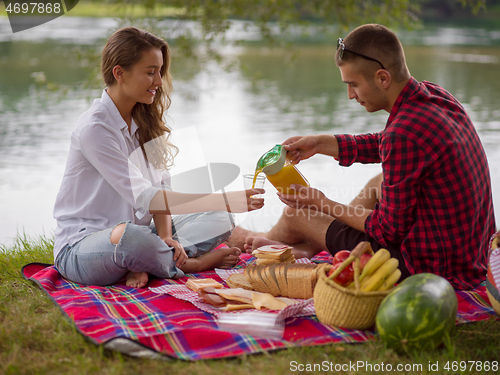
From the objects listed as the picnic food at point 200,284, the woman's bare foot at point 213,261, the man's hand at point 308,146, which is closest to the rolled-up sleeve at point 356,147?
the man's hand at point 308,146

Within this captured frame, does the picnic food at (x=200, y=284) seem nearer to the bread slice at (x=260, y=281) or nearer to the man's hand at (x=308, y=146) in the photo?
the bread slice at (x=260, y=281)

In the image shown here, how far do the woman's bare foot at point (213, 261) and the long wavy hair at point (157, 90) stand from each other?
68 cm

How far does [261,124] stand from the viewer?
924cm

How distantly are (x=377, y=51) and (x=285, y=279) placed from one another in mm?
1324

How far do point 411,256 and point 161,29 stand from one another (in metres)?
4.37

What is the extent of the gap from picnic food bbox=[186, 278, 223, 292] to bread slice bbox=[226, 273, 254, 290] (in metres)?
0.09

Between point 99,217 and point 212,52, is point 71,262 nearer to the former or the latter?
point 99,217

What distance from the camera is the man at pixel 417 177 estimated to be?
8.41 ft

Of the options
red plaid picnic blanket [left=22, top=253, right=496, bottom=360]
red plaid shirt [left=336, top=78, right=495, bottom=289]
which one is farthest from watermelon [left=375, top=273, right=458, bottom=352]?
red plaid shirt [left=336, top=78, right=495, bottom=289]

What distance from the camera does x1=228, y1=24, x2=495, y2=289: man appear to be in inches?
101

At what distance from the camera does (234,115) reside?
1025 centimetres

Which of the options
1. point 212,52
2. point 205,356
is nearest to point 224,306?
point 205,356

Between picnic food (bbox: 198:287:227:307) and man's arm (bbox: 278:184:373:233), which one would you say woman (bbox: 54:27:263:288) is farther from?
picnic food (bbox: 198:287:227:307)

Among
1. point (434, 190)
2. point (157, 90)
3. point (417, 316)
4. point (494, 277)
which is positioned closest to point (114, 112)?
point (157, 90)
